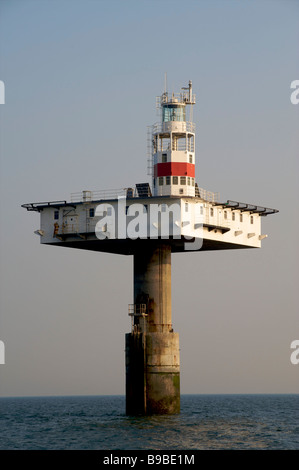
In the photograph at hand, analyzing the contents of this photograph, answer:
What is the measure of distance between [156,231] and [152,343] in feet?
27.0

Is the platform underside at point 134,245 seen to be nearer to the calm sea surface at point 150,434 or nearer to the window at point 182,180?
the window at point 182,180

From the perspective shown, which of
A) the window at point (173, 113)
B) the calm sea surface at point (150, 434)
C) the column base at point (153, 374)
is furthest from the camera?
the window at point (173, 113)

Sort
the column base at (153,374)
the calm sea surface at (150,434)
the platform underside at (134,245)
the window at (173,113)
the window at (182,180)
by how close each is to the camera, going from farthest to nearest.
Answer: the window at (173,113)
the window at (182,180)
the platform underside at (134,245)
the column base at (153,374)
the calm sea surface at (150,434)

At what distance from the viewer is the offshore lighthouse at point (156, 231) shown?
7094cm

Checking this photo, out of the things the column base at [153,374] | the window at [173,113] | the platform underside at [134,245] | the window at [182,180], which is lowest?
the column base at [153,374]

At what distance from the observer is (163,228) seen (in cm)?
7019

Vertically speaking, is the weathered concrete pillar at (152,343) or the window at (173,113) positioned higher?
the window at (173,113)

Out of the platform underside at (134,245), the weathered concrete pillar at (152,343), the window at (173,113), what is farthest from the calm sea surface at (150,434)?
the window at (173,113)

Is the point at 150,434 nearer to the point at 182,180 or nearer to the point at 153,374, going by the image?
the point at 153,374

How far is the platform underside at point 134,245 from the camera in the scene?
73500 millimetres

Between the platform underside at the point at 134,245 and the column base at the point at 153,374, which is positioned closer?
the column base at the point at 153,374

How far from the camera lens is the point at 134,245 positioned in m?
74.3

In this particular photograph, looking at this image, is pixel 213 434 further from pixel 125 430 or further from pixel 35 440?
pixel 35 440
